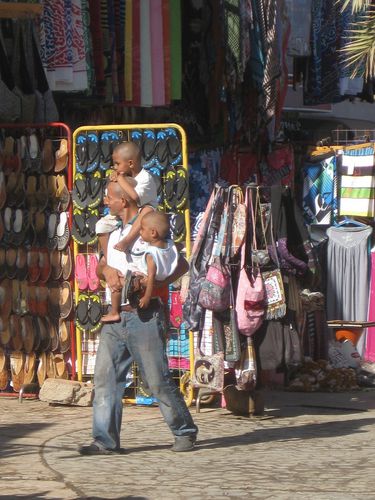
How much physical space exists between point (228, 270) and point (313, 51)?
5.24 meters

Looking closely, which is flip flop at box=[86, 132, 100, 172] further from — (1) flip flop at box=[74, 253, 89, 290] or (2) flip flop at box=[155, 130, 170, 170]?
(1) flip flop at box=[74, 253, 89, 290]

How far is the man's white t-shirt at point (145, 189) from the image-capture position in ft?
26.9

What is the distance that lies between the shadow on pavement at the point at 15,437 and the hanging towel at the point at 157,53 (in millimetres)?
3599

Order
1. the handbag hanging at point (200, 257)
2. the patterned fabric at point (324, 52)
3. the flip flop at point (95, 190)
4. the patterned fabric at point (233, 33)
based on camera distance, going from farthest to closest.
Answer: the patterned fabric at point (324, 52) < the patterned fabric at point (233, 33) < the flip flop at point (95, 190) < the handbag hanging at point (200, 257)

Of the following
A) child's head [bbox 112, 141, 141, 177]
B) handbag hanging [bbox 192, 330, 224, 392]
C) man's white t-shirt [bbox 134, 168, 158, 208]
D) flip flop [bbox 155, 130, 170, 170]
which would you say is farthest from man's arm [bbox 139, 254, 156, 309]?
flip flop [bbox 155, 130, 170, 170]

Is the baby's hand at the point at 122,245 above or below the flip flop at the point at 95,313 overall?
above

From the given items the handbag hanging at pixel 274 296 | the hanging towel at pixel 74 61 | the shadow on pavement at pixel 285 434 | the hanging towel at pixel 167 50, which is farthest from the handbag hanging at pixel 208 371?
the hanging towel at pixel 167 50

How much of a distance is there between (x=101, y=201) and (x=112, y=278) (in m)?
2.48

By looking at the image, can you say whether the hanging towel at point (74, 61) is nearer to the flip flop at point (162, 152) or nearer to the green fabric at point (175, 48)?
the green fabric at point (175, 48)

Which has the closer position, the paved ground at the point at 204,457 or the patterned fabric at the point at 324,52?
the paved ground at the point at 204,457

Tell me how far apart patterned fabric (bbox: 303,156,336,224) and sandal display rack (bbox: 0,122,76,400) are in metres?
4.33

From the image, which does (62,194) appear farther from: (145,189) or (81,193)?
(145,189)

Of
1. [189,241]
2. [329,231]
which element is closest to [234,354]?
[189,241]

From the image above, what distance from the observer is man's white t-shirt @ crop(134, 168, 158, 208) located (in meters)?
8.21
